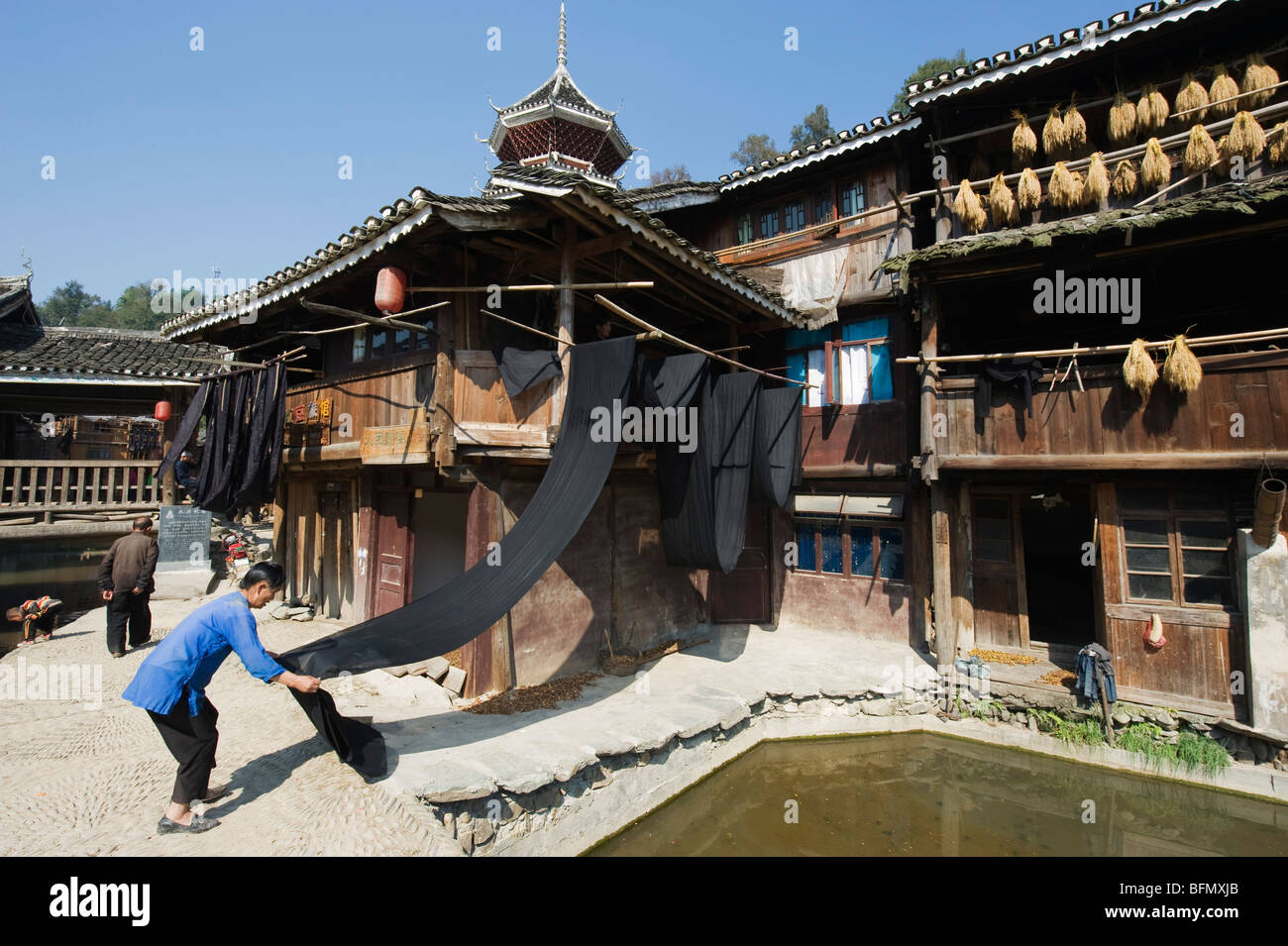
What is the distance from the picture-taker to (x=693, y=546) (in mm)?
8477

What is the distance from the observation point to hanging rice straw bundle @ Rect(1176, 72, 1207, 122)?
850 cm

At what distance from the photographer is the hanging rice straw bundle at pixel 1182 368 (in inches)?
305

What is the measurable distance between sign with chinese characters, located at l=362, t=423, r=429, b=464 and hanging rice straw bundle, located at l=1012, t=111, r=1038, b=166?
998cm

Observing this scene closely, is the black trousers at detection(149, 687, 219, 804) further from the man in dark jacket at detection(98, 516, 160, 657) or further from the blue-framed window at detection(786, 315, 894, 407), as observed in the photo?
the blue-framed window at detection(786, 315, 894, 407)

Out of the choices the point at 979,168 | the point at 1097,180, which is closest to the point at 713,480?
the point at 1097,180

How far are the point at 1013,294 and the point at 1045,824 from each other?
8.56 meters

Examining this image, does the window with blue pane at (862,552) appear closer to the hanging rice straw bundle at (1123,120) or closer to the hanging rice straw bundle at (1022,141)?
the hanging rice straw bundle at (1022,141)

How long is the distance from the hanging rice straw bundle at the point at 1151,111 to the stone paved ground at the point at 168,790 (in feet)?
41.4

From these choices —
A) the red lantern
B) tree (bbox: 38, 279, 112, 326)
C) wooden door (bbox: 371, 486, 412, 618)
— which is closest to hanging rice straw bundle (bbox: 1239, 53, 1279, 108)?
the red lantern

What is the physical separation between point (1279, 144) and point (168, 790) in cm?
1414

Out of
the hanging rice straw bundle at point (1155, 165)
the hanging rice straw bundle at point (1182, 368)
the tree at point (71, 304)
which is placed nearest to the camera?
the hanging rice straw bundle at point (1182, 368)

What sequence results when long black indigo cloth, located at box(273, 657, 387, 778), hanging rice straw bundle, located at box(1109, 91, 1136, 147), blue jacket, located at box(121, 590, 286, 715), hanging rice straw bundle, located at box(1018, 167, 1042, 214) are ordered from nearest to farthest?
blue jacket, located at box(121, 590, 286, 715)
long black indigo cloth, located at box(273, 657, 387, 778)
hanging rice straw bundle, located at box(1109, 91, 1136, 147)
hanging rice straw bundle, located at box(1018, 167, 1042, 214)

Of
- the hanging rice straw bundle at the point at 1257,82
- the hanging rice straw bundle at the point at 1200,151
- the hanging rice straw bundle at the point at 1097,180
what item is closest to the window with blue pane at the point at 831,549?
the hanging rice straw bundle at the point at 1097,180

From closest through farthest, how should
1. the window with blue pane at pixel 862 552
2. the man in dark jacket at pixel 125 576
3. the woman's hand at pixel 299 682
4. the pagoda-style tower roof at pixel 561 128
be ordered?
the woman's hand at pixel 299 682, the man in dark jacket at pixel 125 576, the window with blue pane at pixel 862 552, the pagoda-style tower roof at pixel 561 128
